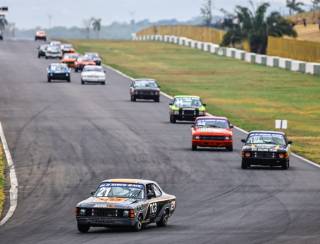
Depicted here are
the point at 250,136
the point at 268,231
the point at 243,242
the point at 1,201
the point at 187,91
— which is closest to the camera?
the point at 243,242

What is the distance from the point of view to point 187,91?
9344cm

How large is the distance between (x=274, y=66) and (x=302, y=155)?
68.4m

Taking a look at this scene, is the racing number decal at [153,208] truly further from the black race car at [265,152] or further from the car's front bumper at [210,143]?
the car's front bumper at [210,143]

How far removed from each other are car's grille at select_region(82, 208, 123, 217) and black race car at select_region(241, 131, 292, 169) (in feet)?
61.0

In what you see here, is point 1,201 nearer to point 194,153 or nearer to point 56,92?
point 194,153

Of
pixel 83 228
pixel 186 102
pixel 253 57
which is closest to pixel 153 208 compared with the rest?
pixel 83 228

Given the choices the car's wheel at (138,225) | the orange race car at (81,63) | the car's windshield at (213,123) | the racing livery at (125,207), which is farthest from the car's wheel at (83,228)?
the orange race car at (81,63)

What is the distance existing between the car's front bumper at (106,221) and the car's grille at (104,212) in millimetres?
71

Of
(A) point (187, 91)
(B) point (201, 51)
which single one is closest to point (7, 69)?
(A) point (187, 91)

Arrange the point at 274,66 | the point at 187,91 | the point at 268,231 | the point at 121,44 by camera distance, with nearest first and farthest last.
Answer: the point at 268,231 → the point at 187,91 → the point at 274,66 → the point at 121,44

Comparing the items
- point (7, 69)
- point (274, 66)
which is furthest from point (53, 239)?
point (274, 66)

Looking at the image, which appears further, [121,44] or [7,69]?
[121,44]

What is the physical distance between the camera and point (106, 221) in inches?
1164

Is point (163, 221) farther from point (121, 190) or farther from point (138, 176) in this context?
point (138, 176)
